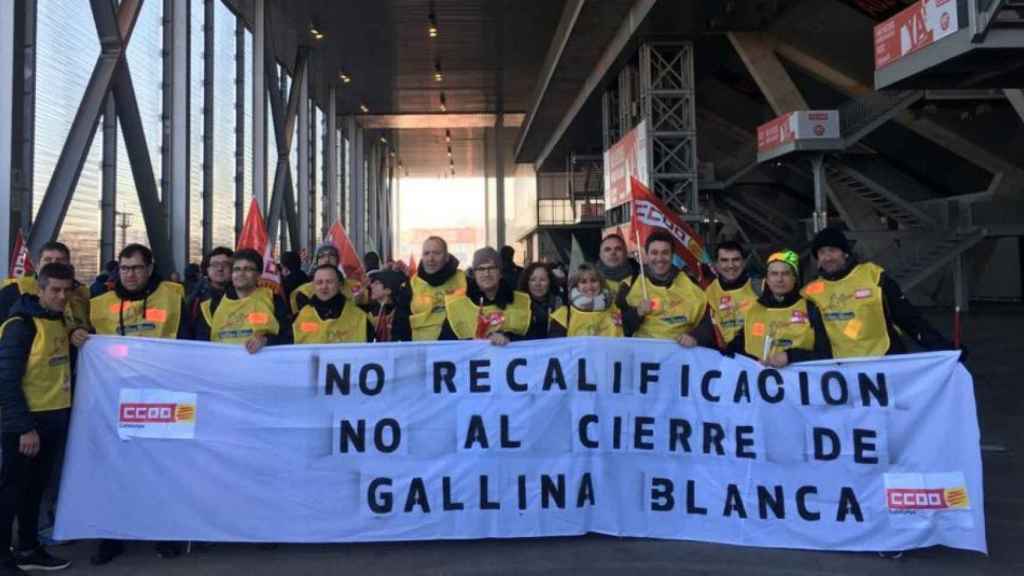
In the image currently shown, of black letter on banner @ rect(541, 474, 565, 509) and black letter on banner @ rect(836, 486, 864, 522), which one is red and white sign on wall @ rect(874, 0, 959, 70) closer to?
black letter on banner @ rect(836, 486, 864, 522)

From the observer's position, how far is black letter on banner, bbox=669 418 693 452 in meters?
4.30

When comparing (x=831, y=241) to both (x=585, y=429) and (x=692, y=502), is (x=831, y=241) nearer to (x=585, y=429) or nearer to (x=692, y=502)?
(x=692, y=502)

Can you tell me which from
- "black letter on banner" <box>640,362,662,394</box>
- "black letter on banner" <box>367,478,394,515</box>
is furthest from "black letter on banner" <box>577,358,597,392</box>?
"black letter on banner" <box>367,478,394,515</box>

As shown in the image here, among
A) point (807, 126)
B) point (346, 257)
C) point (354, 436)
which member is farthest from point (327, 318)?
point (807, 126)

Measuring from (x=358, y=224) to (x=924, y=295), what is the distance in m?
22.4

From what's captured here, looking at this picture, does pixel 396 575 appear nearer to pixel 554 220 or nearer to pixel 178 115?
pixel 178 115

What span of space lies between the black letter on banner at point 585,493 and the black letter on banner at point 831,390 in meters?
1.38

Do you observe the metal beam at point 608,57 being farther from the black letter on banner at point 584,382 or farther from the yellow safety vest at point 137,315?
the yellow safety vest at point 137,315

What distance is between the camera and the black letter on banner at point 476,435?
430 centimetres

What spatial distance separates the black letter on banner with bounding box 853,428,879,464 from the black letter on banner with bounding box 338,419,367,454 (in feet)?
8.87

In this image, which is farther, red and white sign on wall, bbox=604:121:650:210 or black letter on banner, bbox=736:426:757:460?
red and white sign on wall, bbox=604:121:650:210

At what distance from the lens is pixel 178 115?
43.5 ft

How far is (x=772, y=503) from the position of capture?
13.5 feet

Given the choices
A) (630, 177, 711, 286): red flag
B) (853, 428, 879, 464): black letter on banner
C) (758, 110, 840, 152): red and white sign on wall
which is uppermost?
(758, 110, 840, 152): red and white sign on wall
